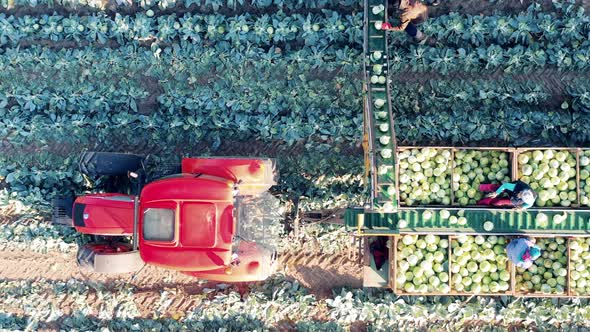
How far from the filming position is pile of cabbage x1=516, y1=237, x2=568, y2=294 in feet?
21.8

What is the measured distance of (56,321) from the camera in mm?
7828

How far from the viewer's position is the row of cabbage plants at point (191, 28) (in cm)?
755

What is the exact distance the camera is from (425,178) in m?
6.75

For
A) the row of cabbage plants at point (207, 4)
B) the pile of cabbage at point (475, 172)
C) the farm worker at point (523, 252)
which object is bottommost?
the farm worker at point (523, 252)

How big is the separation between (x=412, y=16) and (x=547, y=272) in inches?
155

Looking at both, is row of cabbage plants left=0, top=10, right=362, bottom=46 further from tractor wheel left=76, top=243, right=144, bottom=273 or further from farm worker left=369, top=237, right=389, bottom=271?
tractor wheel left=76, top=243, right=144, bottom=273

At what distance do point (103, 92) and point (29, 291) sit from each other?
10.8 ft

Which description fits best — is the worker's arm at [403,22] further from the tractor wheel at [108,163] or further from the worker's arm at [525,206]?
the tractor wheel at [108,163]

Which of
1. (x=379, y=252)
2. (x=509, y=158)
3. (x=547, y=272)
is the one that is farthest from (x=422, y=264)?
(x=509, y=158)

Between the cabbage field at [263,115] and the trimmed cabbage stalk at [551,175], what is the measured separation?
806 mm

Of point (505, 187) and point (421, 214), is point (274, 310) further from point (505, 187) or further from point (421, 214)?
point (505, 187)

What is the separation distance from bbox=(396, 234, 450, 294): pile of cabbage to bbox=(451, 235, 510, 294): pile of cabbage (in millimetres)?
138

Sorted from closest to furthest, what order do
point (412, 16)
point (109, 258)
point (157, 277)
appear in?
point (109, 258) < point (412, 16) < point (157, 277)

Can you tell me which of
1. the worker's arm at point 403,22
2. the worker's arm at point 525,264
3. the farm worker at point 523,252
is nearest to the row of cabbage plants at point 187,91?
the worker's arm at point 403,22
